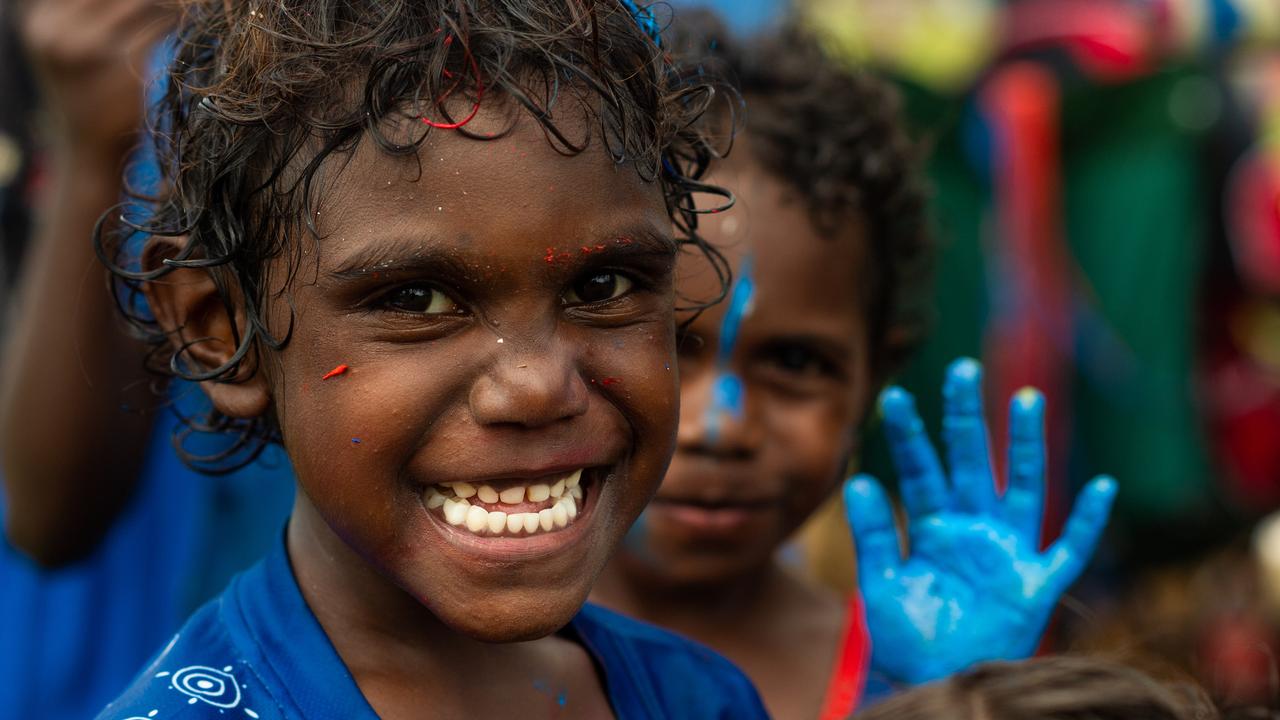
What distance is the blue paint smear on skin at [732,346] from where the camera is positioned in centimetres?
195

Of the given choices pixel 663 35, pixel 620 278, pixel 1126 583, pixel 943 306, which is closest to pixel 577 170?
pixel 620 278

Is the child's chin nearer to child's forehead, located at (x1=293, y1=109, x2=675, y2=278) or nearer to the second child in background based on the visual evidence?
child's forehead, located at (x1=293, y1=109, x2=675, y2=278)

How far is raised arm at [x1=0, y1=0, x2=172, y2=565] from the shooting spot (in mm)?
1863

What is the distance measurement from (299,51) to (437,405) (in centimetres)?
35

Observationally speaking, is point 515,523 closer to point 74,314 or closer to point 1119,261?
point 74,314

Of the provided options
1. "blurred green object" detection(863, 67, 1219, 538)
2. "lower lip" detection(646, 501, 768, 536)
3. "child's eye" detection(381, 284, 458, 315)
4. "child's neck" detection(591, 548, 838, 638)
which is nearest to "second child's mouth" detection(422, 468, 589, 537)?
"child's eye" detection(381, 284, 458, 315)

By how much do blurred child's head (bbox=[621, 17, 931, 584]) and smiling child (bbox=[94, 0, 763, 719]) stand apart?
1.98ft

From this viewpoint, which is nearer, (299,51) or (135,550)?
(299,51)

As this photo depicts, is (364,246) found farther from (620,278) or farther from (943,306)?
(943,306)

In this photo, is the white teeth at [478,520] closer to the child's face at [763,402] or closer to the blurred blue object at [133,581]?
the child's face at [763,402]

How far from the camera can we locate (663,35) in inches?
57.9

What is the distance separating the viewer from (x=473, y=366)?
3.83ft

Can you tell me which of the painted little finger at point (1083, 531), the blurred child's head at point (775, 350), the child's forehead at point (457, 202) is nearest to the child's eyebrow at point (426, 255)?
the child's forehead at point (457, 202)

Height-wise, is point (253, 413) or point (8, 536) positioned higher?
point (253, 413)
